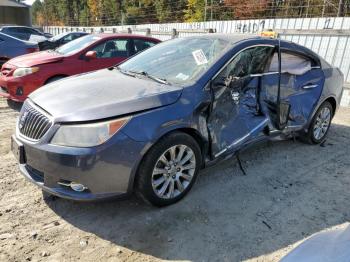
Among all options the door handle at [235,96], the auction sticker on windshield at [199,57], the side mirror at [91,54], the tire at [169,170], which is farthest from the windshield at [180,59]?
the side mirror at [91,54]

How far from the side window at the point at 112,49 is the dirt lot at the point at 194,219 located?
11.6 feet

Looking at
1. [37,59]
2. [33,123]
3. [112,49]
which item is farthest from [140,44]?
[33,123]

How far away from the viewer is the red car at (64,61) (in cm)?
639

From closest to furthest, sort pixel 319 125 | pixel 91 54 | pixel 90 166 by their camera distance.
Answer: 1. pixel 90 166
2. pixel 319 125
3. pixel 91 54

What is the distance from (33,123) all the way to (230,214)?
2.04 metres

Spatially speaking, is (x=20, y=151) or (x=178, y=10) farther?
(x=178, y=10)

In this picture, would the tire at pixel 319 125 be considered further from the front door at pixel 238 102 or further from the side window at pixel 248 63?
the side window at pixel 248 63

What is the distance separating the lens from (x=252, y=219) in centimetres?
333

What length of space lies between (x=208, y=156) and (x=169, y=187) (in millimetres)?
579

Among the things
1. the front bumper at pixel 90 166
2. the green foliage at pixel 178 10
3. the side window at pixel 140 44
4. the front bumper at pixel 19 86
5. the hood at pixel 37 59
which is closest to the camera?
the front bumper at pixel 90 166

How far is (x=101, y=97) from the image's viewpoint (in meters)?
3.22

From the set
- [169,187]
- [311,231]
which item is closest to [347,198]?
[311,231]

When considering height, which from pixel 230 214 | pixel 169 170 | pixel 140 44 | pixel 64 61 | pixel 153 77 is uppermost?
pixel 153 77

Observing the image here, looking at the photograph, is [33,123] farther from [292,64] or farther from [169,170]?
[292,64]
